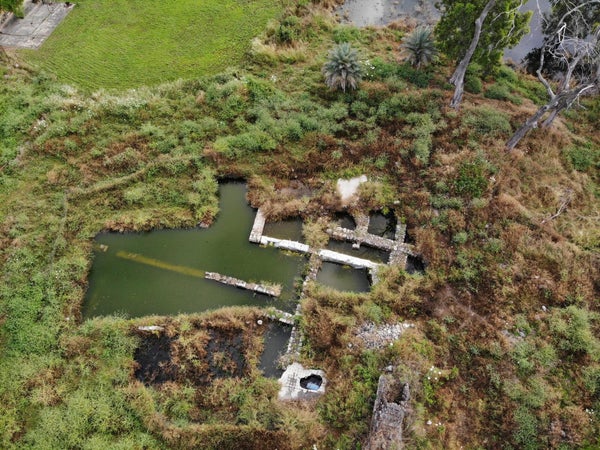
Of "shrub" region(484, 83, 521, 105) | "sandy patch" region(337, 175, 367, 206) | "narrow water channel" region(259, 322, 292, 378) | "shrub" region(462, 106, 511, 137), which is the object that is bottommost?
"narrow water channel" region(259, 322, 292, 378)

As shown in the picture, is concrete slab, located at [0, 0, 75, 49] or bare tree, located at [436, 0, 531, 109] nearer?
bare tree, located at [436, 0, 531, 109]

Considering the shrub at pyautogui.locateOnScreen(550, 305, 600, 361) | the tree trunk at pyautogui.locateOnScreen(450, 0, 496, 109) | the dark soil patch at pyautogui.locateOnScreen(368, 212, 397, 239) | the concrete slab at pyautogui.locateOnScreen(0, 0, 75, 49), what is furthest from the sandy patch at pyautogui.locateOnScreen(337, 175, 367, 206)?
the concrete slab at pyautogui.locateOnScreen(0, 0, 75, 49)

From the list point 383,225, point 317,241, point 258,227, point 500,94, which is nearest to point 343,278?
point 317,241

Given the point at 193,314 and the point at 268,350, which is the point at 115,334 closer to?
the point at 193,314

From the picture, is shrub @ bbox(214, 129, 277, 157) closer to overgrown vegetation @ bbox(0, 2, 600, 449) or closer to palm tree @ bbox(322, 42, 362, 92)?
overgrown vegetation @ bbox(0, 2, 600, 449)

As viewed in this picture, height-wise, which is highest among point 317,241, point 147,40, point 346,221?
point 147,40

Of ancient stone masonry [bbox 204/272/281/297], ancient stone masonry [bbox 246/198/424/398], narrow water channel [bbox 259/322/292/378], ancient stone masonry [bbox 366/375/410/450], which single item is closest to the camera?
ancient stone masonry [bbox 366/375/410/450]

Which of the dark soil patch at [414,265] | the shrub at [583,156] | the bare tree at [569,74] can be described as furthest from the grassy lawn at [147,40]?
the shrub at [583,156]

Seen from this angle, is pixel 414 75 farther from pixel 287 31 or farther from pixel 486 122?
pixel 287 31
